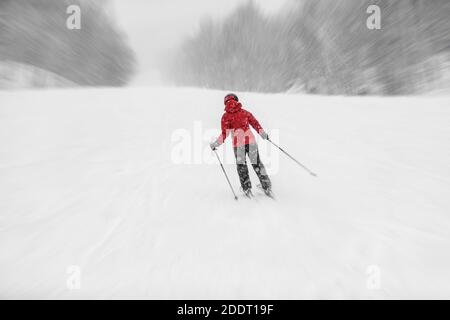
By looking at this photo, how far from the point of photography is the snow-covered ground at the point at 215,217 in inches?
128

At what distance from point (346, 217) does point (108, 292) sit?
3.39 m

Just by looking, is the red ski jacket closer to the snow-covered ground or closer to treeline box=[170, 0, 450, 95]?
the snow-covered ground

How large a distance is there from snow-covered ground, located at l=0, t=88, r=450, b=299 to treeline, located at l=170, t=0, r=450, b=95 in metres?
14.5

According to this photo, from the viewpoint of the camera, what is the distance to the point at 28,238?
4.08 metres

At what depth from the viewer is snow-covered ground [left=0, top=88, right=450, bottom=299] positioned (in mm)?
3244

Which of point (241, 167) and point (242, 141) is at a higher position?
point (242, 141)

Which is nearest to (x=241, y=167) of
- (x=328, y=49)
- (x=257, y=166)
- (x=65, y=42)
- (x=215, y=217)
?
(x=257, y=166)

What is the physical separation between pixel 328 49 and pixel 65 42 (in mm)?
27909

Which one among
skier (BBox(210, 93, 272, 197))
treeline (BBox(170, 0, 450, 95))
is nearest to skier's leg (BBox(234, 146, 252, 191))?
skier (BBox(210, 93, 272, 197))

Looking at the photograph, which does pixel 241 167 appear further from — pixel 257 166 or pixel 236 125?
pixel 236 125

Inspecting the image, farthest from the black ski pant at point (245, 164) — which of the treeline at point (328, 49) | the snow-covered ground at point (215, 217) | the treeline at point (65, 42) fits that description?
the treeline at point (65, 42)

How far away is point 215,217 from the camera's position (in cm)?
479
